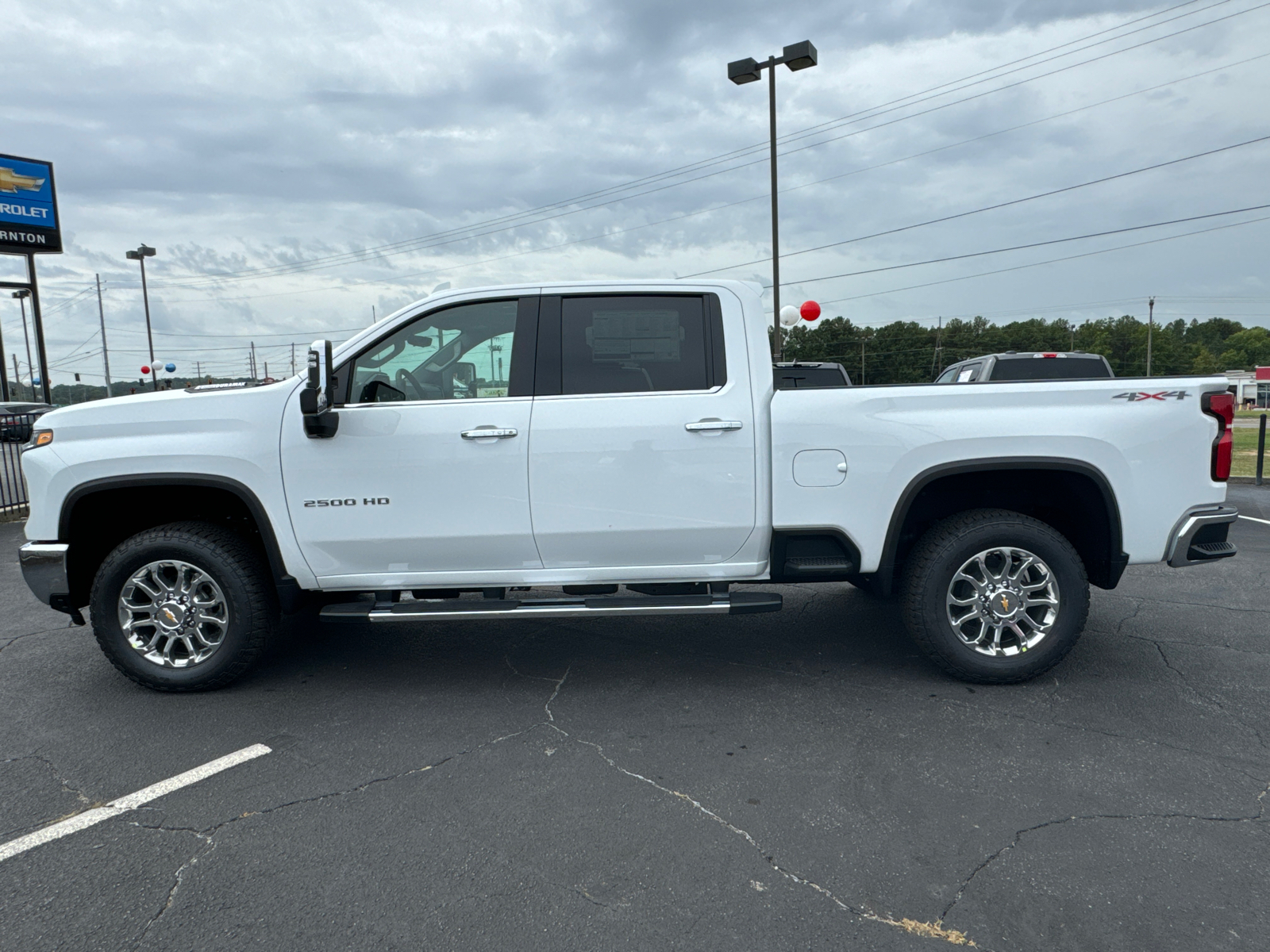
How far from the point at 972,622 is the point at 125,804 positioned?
12.6ft

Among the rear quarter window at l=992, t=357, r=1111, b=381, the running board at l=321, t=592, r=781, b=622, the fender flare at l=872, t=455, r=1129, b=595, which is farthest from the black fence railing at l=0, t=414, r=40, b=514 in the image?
the rear quarter window at l=992, t=357, r=1111, b=381

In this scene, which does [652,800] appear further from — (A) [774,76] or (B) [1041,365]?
(A) [774,76]

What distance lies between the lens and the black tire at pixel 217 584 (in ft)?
13.6

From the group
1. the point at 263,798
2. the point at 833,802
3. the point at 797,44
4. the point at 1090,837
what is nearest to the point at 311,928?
the point at 263,798

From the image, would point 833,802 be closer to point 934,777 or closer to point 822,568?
point 934,777

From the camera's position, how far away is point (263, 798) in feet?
10.4

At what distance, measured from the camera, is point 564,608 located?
4098mm

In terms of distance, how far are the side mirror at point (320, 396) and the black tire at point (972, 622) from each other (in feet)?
9.83

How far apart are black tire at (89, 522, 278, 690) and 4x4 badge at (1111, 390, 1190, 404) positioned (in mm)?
4378

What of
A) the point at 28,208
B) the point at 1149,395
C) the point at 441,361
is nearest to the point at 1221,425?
the point at 1149,395

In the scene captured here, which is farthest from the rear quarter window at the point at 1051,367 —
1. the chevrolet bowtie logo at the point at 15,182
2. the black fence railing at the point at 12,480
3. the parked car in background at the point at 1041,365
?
the chevrolet bowtie logo at the point at 15,182

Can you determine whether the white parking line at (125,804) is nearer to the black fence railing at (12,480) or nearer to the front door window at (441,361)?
the front door window at (441,361)

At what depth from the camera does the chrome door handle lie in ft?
13.1

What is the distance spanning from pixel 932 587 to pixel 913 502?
45cm
